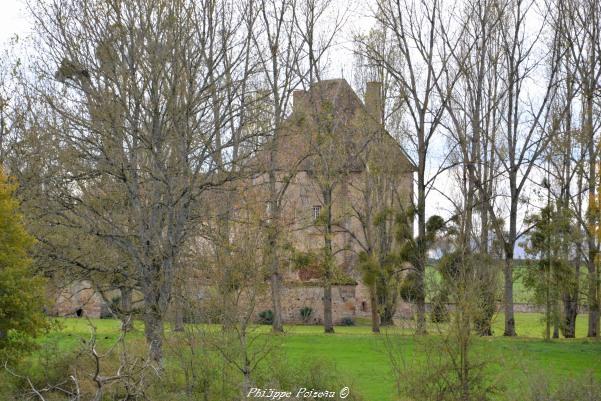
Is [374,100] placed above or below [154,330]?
above

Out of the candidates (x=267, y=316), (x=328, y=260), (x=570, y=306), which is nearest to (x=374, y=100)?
(x=328, y=260)

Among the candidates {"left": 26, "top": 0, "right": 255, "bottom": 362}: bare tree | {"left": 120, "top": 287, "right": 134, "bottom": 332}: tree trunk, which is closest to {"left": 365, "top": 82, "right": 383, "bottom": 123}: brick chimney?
{"left": 120, "top": 287, "right": 134, "bottom": 332}: tree trunk

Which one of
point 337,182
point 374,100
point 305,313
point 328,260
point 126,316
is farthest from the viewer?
point 305,313

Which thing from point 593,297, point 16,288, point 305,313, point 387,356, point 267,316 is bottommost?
point 387,356

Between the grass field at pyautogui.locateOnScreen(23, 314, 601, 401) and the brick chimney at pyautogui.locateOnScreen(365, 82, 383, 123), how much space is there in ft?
34.1

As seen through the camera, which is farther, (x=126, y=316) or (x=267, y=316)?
Answer: (x=267, y=316)

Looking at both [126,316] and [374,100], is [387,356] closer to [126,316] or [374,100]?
[126,316]

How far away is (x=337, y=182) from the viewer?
31312 mm

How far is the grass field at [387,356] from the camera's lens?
13.2m

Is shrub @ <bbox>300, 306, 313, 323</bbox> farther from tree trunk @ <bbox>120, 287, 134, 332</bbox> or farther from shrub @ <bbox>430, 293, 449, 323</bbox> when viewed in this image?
shrub @ <bbox>430, 293, 449, 323</bbox>

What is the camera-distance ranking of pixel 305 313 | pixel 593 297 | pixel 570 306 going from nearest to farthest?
pixel 593 297, pixel 570 306, pixel 305 313

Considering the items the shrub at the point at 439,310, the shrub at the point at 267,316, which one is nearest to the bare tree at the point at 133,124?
the shrub at the point at 439,310

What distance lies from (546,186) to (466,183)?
3.40 m

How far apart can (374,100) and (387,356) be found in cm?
1636
